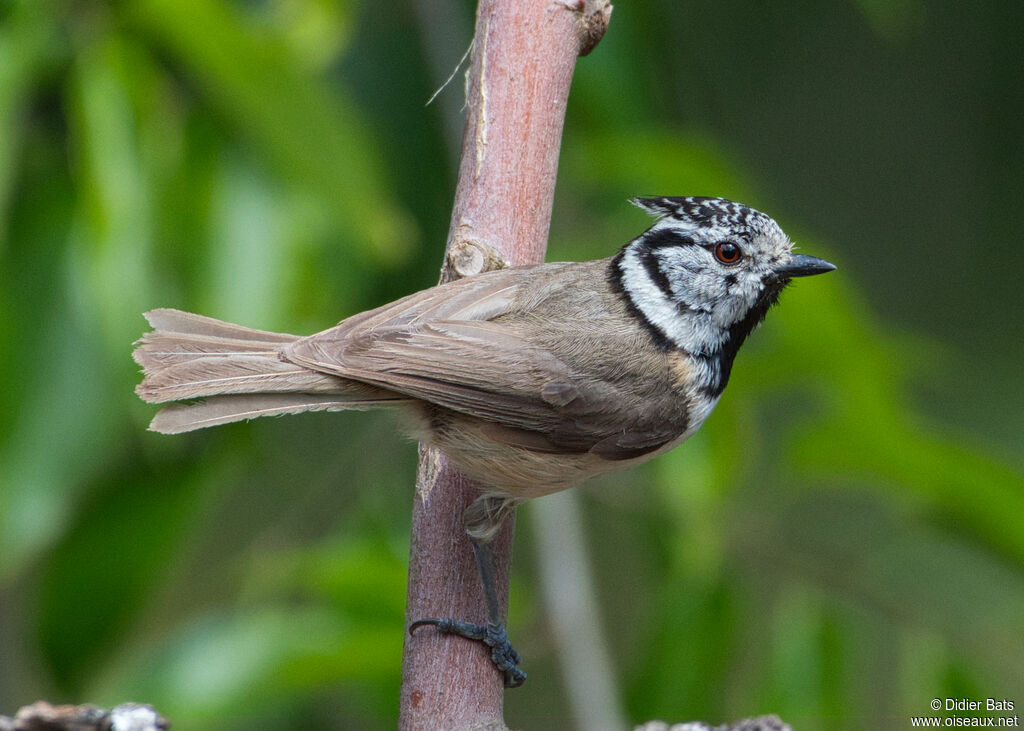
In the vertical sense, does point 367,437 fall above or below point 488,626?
above

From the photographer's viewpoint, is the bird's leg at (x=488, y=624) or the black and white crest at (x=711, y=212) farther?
the black and white crest at (x=711, y=212)

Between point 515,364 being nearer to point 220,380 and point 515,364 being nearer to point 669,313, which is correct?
point 669,313

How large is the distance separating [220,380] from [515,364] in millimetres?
537

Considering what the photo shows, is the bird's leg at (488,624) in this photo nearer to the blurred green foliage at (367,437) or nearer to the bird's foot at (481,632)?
the bird's foot at (481,632)

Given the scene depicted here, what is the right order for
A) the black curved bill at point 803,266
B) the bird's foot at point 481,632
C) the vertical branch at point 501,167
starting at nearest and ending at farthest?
the bird's foot at point 481,632, the vertical branch at point 501,167, the black curved bill at point 803,266

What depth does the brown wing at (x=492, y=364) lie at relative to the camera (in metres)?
2.00

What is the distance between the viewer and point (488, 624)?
5.94ft

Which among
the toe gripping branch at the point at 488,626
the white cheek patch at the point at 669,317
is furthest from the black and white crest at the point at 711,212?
the toe gripping branch at the point at 488,626

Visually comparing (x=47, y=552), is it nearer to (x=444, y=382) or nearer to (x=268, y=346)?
(x=268, y=346)

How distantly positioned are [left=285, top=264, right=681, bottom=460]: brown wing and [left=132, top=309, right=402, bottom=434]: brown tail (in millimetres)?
59

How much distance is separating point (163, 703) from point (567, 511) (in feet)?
3.29

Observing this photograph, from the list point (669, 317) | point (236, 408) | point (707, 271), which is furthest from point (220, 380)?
point (707, 271)

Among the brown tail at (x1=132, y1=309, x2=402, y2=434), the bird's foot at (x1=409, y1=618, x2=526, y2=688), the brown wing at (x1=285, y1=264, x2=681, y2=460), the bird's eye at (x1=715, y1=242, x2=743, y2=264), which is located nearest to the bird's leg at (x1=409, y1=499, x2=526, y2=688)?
the bird's foot at (x1=409, y1=618, x2=526, y2=688)

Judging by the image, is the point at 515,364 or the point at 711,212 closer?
the point at 515,364
